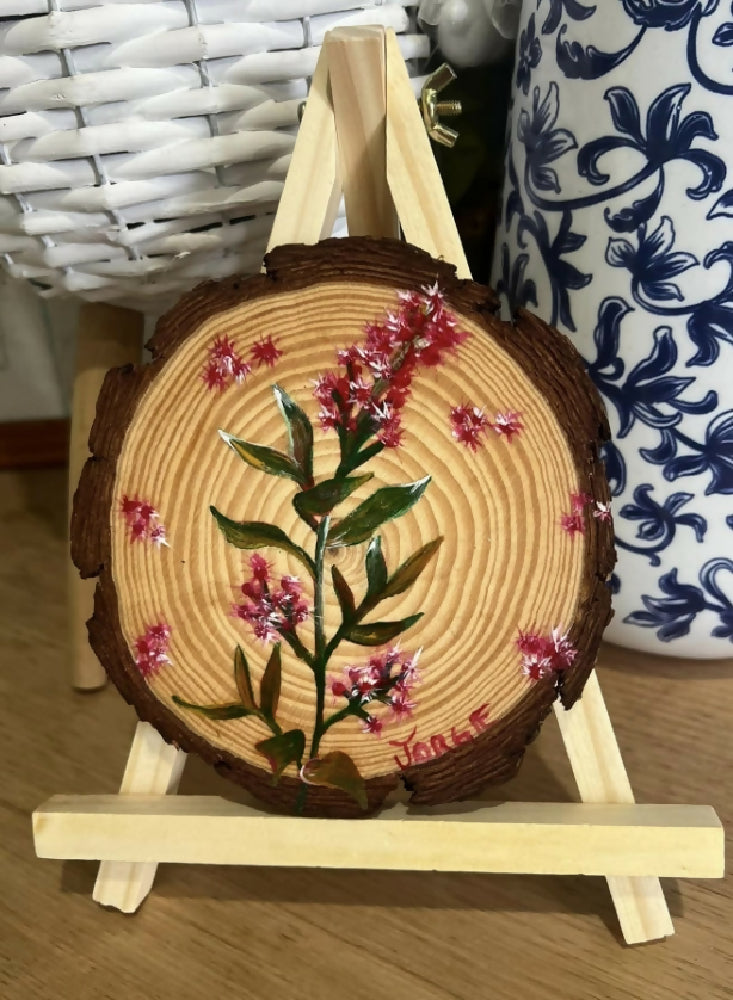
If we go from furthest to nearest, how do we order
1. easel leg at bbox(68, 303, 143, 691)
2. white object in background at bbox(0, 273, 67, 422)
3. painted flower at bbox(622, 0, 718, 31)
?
white object in background at bbox(0, 273, 67, 422) < easel leg at bbox(68, 303, 143, 691) < painted flower at bbox(622, 0, 718, 31)

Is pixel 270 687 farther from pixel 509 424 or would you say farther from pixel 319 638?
pixel 509 424

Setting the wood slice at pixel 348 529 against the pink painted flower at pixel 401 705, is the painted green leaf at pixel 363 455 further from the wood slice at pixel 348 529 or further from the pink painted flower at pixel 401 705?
the pink painted flower at pixel 401 705

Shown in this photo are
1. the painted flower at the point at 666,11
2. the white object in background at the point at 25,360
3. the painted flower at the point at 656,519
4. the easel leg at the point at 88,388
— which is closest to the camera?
the painted flower at the point at 666,11

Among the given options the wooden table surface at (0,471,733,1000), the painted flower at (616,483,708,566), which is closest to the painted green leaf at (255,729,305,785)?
the wooden table surface at (0,471,733,1000)

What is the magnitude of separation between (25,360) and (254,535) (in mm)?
507

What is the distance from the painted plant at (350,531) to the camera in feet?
1.32

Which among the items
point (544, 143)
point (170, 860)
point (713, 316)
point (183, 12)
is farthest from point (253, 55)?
point (170, 860)

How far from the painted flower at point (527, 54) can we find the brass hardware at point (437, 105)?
0.04 metres

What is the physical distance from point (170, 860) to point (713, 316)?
1.22ft

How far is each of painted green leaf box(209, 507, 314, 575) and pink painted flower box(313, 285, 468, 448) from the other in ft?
0.18

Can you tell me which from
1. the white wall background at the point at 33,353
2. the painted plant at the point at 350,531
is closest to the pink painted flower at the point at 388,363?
the painted plant at the point at 350,531

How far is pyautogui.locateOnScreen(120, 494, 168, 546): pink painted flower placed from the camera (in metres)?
0.41

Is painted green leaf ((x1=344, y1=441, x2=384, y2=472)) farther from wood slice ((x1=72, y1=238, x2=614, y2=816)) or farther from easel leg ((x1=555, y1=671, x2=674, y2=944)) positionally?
easel leg ((x1=555, y1=671, x2=674, y2=944))
